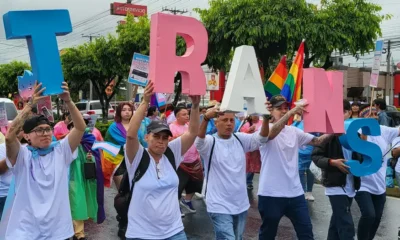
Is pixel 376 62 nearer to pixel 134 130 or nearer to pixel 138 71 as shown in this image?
pixel 138 71

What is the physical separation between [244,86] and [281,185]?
1038 millimetres

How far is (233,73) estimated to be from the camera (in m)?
4.39

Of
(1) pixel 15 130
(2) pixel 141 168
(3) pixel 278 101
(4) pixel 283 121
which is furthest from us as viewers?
(3) pixel 278 101

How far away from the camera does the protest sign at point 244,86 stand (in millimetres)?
4307

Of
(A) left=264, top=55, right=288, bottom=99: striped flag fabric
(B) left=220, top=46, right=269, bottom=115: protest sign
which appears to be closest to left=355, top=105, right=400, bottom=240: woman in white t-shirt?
(A) left=264, top=55, right=288, bottom=99: striped flag fabric

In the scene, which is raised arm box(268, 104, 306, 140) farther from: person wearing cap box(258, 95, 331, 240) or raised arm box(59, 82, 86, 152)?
raised arm box(59, 82, 86, 152)

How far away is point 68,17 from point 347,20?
1338cm

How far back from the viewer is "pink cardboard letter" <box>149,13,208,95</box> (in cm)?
390

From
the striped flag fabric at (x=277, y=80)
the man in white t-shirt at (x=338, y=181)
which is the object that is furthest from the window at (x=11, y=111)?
the man in white t-shirt at (x=338, y=181)

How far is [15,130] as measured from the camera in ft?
11.3

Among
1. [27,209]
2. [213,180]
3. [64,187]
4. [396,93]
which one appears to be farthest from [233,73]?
[396,93]

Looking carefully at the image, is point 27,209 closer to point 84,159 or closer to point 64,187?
point 64,187

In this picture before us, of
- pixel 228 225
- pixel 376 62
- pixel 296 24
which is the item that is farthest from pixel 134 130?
pixel 296 24

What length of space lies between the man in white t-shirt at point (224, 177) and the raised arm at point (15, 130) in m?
1.47
